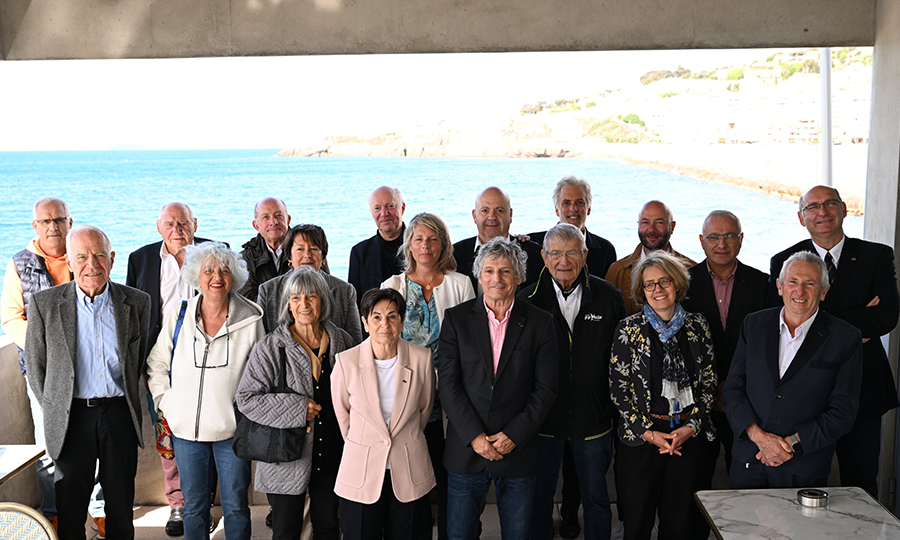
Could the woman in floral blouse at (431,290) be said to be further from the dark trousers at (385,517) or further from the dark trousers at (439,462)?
the dark trousers at (385,517)

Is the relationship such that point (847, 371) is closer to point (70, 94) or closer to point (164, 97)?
point (164, 97)

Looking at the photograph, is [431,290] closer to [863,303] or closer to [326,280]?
[326,280]

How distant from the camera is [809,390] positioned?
→ 3.08 meters

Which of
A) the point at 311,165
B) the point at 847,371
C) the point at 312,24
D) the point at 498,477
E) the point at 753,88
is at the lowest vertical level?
the point at 498,477

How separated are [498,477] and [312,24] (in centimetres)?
331

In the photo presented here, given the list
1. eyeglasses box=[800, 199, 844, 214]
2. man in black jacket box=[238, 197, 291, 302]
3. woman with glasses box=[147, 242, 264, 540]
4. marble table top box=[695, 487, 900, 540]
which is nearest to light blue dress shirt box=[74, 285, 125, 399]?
woman with glasses box=[147, 242, 264, 540]

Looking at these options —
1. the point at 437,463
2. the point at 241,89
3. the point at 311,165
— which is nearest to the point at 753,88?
the point at 311,165

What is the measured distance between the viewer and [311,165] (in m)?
44.5

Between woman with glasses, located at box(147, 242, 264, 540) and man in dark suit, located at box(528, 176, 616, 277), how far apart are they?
1899 millimetres

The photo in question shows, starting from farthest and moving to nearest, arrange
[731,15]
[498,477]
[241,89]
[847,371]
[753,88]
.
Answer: [241,89] < [753,88] < [731,15] < [498,477] < [847,371]

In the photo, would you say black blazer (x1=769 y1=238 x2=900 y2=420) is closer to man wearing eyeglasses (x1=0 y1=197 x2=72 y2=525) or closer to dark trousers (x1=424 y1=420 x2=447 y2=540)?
dark trousers (x1=424 y1=420 x2=447 y2=540)

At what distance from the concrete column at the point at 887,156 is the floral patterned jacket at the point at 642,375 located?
2.06 meters

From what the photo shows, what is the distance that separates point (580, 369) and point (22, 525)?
7.68 feet

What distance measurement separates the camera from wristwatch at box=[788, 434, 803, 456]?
3076 mm
